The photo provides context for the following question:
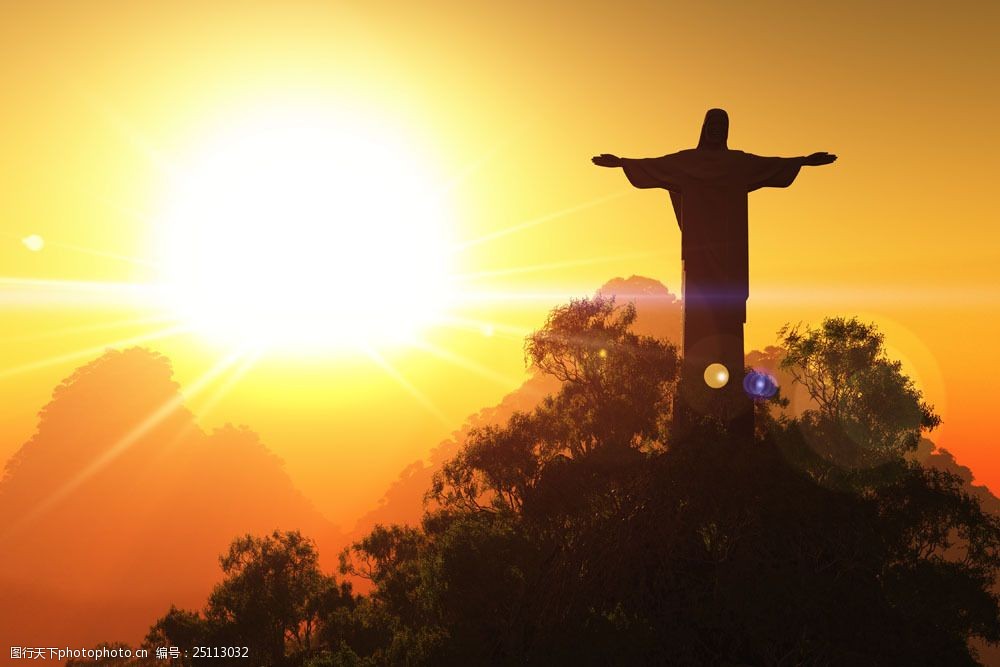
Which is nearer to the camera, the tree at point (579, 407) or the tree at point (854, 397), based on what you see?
the tree at point (854, 397)

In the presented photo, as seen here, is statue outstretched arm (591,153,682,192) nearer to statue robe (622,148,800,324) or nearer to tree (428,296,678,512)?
statue robe (622,148,800,324)

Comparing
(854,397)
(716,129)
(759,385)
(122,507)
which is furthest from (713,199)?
(122,507)

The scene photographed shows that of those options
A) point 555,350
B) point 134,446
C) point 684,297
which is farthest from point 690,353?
point 134,446

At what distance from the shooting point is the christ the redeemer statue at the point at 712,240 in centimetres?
1480

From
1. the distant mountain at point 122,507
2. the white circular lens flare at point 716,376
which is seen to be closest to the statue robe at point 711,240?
the white circular lens flare at point 716,376

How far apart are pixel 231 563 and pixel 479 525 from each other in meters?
15.6

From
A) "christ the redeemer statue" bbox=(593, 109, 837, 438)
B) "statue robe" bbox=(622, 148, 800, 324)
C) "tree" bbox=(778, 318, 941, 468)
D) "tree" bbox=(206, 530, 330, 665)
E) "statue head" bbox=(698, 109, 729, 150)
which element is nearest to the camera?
"christ the redeemer statue" bbox=(593, 109, 837, 438)

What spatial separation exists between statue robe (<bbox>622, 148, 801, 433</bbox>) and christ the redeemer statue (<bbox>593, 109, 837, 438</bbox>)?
0.8 inches

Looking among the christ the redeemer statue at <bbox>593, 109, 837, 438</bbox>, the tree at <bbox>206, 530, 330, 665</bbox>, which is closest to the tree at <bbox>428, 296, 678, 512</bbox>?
the tree at <bbox>206, 530, 330, 665</bbox>

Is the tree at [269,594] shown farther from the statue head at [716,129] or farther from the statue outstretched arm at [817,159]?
the statue outstretched arm at [817,159]

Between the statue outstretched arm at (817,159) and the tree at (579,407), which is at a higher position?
the statue outstretched arm at (817,159)

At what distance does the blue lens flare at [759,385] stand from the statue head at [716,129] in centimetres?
512

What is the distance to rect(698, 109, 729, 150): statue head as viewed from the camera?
16.0 metres

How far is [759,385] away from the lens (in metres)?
17.5
